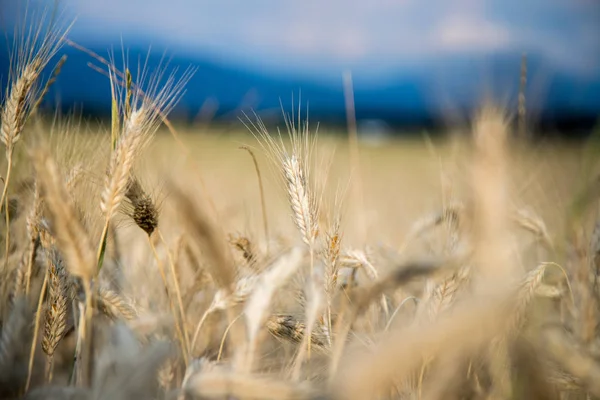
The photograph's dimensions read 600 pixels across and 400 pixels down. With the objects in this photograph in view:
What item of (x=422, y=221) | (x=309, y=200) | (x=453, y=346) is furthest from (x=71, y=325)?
(x=422, y=221)

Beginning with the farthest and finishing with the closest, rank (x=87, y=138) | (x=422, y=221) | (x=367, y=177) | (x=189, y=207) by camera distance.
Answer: (x=367, y=177) → (x=422, y=221) → (x=87, y=138) → (x=189, y=207)

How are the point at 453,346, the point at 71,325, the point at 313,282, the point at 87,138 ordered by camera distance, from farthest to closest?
the point at 87,138 < the point at 71,325 < the point at 313,282 < the point at 453,346

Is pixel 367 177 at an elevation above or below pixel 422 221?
below

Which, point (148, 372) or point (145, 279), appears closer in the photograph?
point (148, 372)

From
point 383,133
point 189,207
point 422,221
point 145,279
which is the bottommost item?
point 383,133

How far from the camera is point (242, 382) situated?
658mm

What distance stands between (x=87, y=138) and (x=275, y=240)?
713 mm

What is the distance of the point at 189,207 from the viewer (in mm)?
869

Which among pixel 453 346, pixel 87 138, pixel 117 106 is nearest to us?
pixel 453 346

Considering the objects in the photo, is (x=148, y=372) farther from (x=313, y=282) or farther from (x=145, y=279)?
(x=145, y=279)

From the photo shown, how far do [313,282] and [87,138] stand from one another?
1.03m

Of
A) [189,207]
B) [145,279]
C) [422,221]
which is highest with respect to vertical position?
[189,207]

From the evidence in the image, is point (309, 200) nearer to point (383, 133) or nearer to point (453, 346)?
point (453, 346)

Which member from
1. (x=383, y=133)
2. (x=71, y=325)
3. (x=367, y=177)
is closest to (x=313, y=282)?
(x=71, y=325)
